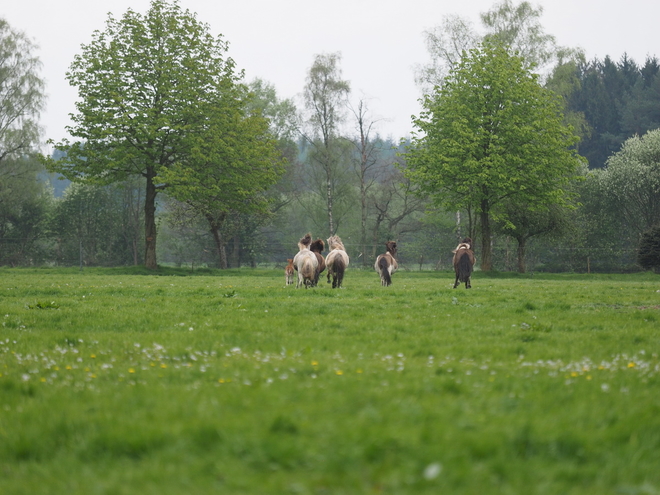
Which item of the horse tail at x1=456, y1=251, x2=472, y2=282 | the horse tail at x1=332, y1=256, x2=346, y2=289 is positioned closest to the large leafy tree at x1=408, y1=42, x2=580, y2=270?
the horse tail at x1=456, y1=251, x2=472, y2=282

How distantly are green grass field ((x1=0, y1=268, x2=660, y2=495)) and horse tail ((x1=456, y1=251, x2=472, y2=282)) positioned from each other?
13.0 metres

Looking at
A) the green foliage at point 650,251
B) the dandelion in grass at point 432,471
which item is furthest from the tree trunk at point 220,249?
the dandelion in grass at point 432,471

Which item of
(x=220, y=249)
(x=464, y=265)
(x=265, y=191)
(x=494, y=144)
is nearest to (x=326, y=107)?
(x=265, y=191)

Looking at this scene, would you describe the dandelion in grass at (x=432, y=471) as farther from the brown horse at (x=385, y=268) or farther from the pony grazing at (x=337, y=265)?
the brown horse at (x=385, y=268)

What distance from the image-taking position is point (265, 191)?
63812 mm

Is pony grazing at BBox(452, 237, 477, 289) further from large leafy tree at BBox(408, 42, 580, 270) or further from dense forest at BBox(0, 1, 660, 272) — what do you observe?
dense forest at BBox(0, 1, 660, 272)

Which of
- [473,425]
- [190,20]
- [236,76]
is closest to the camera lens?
[473,425]

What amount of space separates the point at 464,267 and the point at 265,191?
138 feet

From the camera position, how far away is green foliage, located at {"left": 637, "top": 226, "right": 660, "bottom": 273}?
4816 cm

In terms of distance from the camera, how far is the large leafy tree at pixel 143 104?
4225 centimetres

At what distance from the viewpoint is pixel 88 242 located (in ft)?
211

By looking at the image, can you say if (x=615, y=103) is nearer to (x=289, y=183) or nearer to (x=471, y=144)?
(x=289, y=183)

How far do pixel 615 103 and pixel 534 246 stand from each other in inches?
1795

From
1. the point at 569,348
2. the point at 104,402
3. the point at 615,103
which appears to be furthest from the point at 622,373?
the point at 615,103
